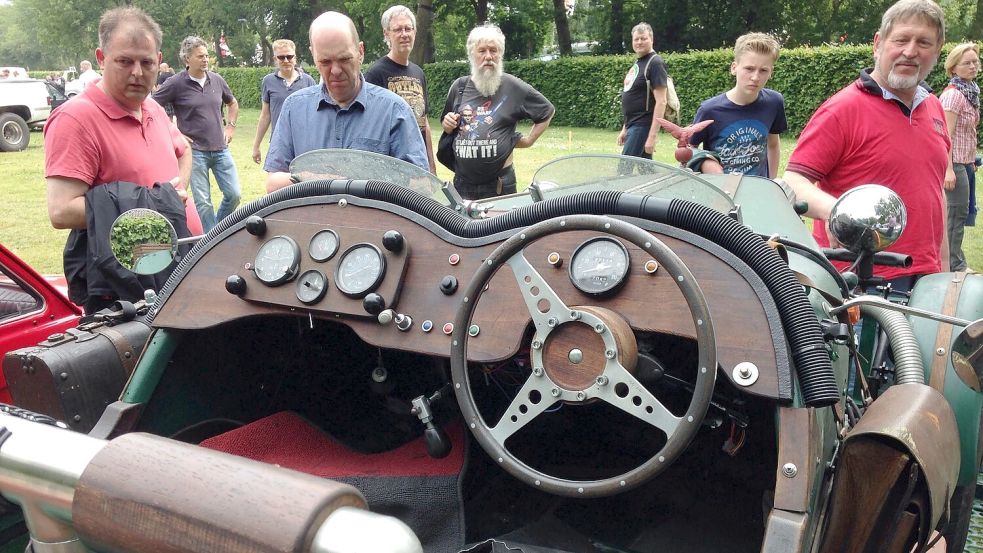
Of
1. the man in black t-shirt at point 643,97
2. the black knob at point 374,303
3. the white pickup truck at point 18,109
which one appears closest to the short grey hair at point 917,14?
the black knob at point 374,303

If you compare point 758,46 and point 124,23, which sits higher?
point 124,23

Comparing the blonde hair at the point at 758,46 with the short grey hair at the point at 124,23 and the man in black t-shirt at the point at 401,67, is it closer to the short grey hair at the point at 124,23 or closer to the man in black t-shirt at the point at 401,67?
the man in black t-shirt at the point at 401,67

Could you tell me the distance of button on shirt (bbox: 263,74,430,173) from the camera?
385 centimetres

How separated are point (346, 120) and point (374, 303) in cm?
206

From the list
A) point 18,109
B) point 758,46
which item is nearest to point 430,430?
point 758,46

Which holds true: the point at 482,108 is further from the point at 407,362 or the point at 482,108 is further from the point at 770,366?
the point at 770,366

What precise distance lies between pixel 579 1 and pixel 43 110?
32371 mm

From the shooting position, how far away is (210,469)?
0.79m

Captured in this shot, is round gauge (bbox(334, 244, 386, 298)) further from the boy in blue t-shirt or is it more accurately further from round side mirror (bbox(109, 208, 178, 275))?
the boy in blue t-shirt

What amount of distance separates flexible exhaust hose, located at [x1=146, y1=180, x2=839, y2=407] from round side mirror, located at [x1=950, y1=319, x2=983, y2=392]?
335 millimetres

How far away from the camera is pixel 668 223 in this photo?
74.7 inches

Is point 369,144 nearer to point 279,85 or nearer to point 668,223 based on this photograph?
point 668,223

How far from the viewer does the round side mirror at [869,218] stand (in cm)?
264

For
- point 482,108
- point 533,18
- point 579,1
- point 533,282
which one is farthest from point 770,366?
point 579,1
